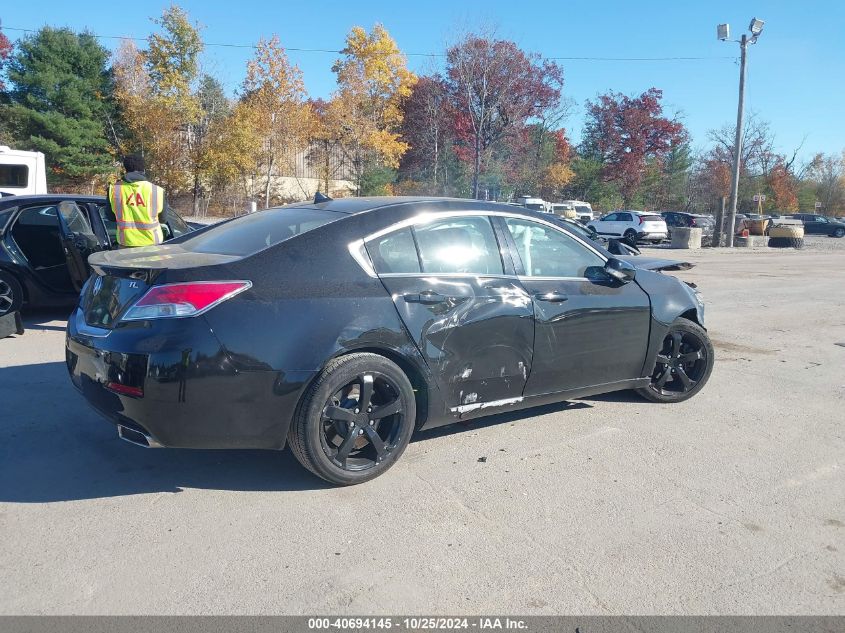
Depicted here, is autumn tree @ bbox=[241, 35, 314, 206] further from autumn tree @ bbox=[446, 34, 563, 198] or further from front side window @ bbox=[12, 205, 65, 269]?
front side window @ bbox=[12, 205, 65, 269]

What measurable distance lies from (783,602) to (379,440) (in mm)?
2042

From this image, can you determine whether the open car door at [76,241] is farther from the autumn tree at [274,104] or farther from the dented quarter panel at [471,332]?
the autumn tree at [274,104]

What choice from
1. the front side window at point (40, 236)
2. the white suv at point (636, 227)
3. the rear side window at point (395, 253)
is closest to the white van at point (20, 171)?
the front side window at point (40, 236)

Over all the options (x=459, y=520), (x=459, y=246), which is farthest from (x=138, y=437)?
(x=459, y=246)

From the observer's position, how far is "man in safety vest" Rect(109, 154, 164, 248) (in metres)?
7.08

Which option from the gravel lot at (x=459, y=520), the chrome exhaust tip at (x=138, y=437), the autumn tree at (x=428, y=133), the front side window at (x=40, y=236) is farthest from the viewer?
the autumn tree at (x=428, y=133)

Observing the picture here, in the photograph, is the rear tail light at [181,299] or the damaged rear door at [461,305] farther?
the damaged rear door at [461,305]

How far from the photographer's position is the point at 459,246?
421 cm

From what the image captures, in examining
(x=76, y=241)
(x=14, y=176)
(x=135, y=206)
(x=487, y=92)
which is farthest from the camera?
(x=487, y=92)

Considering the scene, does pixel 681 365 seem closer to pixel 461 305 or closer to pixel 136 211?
pixel 461 305

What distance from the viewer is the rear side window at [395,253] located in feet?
12.6

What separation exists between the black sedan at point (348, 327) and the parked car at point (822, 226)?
49293 mm

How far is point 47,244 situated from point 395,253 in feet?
19.0

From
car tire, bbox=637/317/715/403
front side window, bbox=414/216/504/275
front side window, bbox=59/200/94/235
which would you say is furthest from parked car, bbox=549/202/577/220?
front side window, bbox=414/216/504/275
